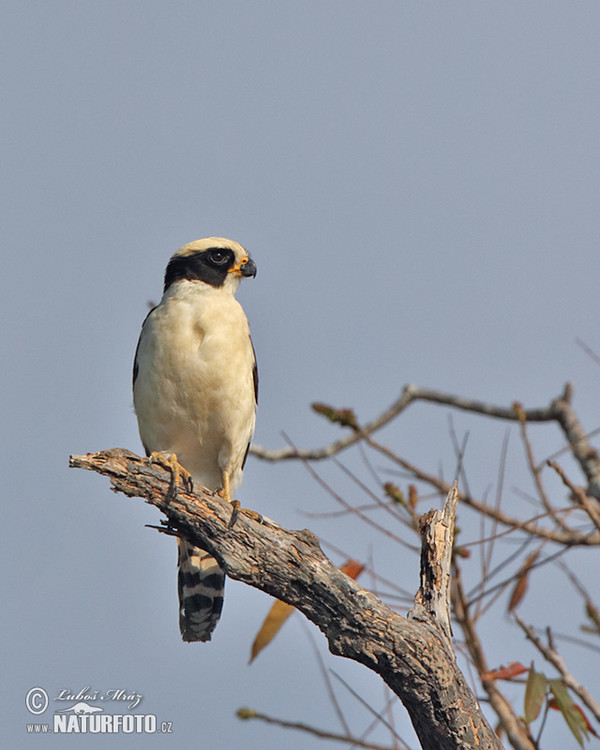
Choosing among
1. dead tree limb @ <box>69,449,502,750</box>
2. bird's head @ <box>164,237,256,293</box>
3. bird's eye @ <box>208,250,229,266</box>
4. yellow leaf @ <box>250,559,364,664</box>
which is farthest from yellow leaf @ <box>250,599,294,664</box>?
bird's eye @ <box>208,250,229,266</box>

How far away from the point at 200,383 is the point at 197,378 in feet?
0.11

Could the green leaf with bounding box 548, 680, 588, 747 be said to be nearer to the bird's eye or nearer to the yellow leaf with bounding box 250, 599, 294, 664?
the yellow leaf with bounding box 250, 599, 294, 664

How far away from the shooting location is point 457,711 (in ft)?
12.9

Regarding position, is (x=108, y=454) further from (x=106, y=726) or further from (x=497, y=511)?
(x=497, y=511)

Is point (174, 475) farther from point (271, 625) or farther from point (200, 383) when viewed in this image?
point (271, 625)

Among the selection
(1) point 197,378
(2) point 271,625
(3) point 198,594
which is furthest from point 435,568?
(3) point 198,594

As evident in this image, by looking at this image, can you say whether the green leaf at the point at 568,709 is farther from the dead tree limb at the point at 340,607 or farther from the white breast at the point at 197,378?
the white breast at the point at 197,378

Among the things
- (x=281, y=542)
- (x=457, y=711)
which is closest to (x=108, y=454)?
(x=281, y=542)

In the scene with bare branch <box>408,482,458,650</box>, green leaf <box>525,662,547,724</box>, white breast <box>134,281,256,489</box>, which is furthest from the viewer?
white breast <box>134,281,256,489</box>

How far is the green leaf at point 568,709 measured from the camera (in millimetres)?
4758

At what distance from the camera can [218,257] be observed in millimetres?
6266

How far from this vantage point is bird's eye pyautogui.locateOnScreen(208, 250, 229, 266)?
20.5 ft

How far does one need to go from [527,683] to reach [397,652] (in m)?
1.31

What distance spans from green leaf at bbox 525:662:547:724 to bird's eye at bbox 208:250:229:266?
3.11m
